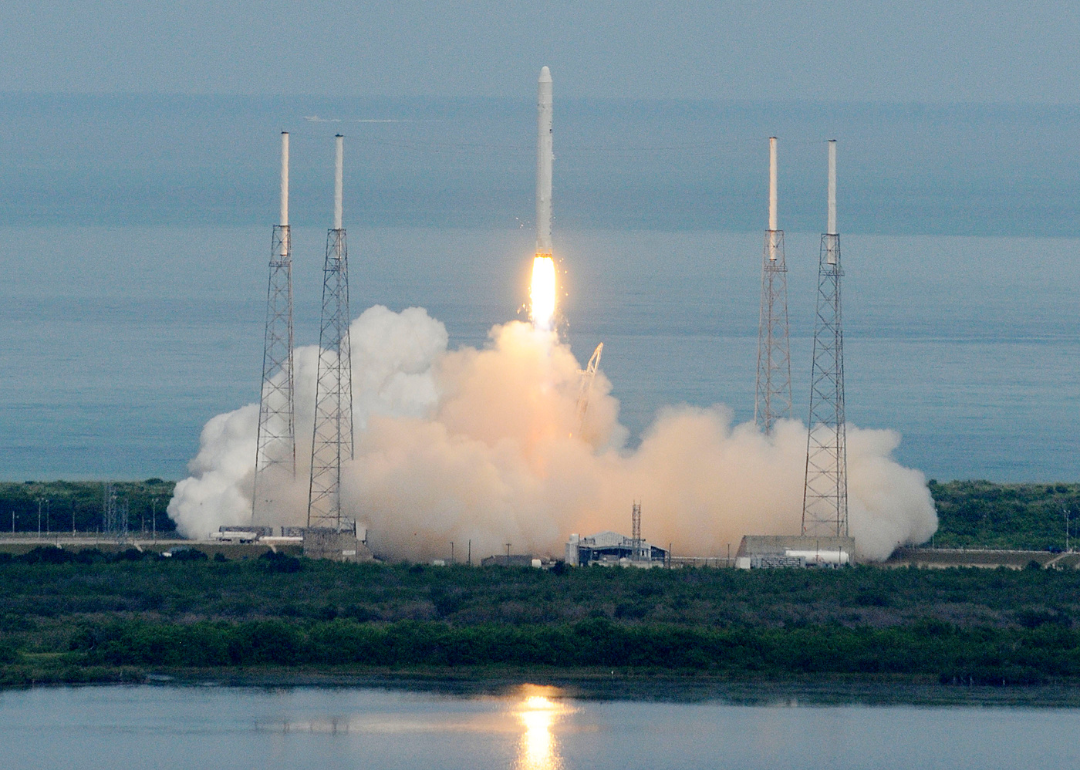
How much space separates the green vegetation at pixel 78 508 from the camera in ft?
167

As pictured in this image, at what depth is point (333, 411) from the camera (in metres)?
47.6

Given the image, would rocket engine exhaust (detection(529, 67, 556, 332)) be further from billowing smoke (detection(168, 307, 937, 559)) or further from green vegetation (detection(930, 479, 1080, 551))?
green vegetation (detection(930, 479, 1080, 551))

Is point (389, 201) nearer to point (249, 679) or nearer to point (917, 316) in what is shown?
point (917, 316)

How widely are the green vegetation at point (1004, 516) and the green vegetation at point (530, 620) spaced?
16.0ft

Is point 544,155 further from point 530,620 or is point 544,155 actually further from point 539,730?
point 539,730

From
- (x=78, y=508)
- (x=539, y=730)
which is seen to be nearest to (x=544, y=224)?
(x=539, y=730)

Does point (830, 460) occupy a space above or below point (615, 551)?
above

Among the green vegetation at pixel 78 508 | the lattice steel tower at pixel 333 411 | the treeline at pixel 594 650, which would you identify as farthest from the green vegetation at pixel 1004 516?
the green vegetation at pixel 78 508

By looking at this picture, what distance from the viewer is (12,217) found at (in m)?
181

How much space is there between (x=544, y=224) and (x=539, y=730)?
12795mm

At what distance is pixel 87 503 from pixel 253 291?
232ft

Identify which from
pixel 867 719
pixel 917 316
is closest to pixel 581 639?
pixel 867 719

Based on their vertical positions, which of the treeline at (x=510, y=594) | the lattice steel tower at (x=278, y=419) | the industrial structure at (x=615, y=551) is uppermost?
the lattice steel tower at (x=278, y=419)

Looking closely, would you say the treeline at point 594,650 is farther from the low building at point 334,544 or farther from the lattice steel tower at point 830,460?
the low building at point 334,544
